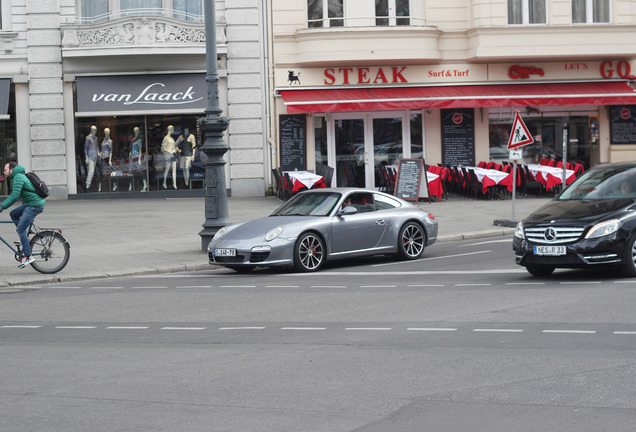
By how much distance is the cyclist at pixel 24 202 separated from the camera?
15.4 meters

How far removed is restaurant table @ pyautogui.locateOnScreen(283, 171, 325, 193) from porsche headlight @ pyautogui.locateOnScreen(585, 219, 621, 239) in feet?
51.0

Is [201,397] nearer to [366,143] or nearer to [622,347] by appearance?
[622,347]

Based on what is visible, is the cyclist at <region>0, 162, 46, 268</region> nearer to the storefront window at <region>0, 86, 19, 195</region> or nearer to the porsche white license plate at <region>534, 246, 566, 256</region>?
the porsche white license plate at <region>534, 246, 566, 256</region>

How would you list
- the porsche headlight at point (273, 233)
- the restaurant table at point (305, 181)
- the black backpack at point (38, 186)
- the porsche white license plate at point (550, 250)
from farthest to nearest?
the restaurant table at point (305, 181) < the black backpack at point (38, 186) < the porsche headlight at point (273, 233) < the porsche white license plate at point (550, 250)

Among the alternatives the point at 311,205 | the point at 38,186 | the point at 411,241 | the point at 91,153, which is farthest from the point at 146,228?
the point at 91,153

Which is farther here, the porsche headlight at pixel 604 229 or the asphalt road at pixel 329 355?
the porsche headlight at pixel 604 229

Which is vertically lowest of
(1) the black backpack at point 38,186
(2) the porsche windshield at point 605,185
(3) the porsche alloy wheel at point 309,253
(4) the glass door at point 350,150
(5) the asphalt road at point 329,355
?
(5) the asphalt road at point 329,355

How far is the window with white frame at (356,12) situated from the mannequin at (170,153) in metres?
5.42

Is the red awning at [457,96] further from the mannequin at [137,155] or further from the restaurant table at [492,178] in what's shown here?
the mannequin at [137,155]

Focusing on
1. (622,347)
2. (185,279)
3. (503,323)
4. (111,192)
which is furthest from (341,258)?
(111,192)

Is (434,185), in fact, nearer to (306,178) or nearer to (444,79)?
(306,178)

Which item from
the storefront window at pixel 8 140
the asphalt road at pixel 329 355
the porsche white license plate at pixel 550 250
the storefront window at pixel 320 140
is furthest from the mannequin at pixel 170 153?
the porsche white license plate at pixel 550 250

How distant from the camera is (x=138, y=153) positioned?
29.7m

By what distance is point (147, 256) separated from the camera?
17672 millimetres
